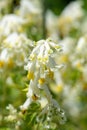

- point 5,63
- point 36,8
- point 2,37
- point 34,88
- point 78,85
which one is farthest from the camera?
point 36,8

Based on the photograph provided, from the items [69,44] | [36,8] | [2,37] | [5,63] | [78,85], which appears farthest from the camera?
[36,8]

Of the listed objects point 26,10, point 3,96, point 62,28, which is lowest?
point 3,96

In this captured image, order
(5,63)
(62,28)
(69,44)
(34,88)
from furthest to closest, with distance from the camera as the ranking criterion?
(62,28) < (69,44) < (5,63) < (34,88)

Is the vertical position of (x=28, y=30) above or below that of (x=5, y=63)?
above

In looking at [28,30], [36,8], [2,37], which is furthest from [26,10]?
[2,37]

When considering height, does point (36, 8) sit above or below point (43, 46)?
above

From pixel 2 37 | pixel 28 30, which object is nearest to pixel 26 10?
pixel 28 30

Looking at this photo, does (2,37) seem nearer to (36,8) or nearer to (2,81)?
(2,81)

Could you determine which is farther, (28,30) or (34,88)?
(28,30)

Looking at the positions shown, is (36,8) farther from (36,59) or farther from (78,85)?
(36,59)
